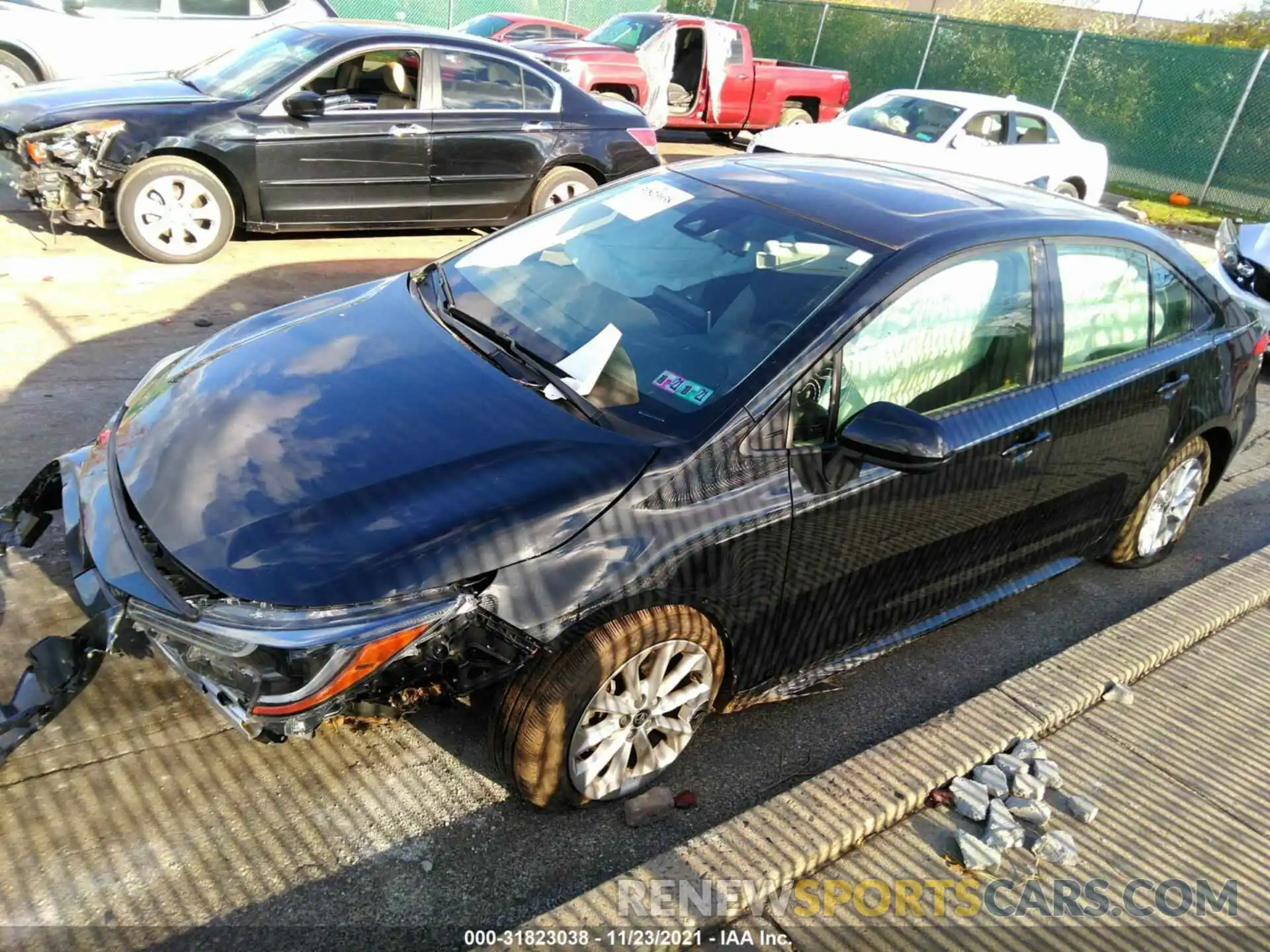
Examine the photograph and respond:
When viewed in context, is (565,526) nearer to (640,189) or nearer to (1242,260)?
(640,189)

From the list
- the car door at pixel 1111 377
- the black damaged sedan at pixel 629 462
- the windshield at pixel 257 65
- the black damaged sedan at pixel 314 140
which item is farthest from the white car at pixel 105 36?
the car door at pixel 1111 377

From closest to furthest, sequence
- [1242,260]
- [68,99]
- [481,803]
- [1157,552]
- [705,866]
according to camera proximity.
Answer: [705,866] → [481,803] → [1157,552] → [68,99] → [1242,260]

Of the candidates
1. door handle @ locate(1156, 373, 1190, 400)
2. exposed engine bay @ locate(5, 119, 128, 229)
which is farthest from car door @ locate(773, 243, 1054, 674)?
exposed engine bay @ locate(5, 119, 128, 229)

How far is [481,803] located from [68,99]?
19.9 ft

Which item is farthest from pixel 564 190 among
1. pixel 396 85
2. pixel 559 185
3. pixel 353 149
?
pixel 353 149

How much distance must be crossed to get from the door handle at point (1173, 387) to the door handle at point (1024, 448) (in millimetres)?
831

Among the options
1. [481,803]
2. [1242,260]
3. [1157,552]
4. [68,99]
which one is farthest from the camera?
[1242,260]

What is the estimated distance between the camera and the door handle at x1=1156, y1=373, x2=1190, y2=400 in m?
3.98

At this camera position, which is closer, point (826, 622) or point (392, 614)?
point (392, 614)

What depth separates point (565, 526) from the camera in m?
2.50

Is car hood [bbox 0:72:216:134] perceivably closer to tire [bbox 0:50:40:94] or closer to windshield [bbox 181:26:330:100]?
windshield [bbox 181:26:330:100]

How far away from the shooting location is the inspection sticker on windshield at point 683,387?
2820mm

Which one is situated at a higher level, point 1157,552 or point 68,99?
point 68,99

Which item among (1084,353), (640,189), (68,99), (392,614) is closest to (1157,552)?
(1084,353)
